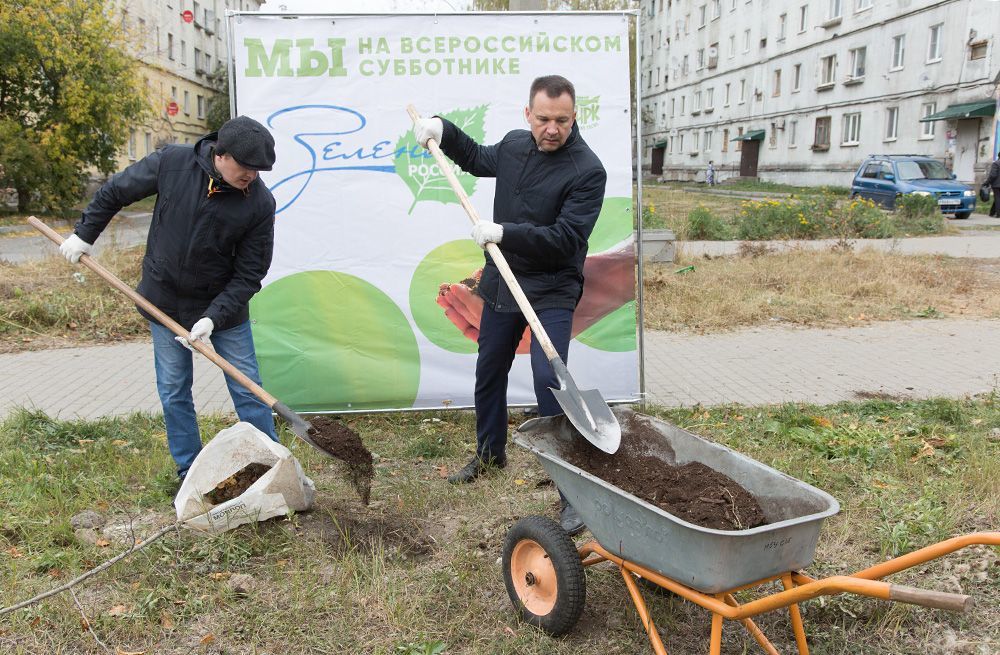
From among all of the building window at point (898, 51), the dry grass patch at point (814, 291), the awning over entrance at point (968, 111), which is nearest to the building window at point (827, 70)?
the building window at point (898, 51)

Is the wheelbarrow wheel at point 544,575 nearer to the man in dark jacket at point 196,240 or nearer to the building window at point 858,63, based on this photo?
the man in dark jacket at point 196,240

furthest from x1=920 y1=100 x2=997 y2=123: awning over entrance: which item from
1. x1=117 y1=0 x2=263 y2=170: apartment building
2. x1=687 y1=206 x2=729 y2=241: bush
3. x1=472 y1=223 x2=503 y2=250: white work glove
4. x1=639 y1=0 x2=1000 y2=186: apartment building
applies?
x1=117 y1=0 x2=263 y2=170: apartment building

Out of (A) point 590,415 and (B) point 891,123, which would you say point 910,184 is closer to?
(B) point 891,123

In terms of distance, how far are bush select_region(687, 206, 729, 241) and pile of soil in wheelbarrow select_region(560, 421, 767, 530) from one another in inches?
449

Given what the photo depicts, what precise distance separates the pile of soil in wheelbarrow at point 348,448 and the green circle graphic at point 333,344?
1.31 metres

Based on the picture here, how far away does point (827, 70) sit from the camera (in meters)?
34.1

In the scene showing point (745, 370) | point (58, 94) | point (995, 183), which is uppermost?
point (58, 94)

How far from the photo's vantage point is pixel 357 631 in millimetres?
2883

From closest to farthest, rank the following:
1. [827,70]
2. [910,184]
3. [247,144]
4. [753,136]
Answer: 1. [247,144]
2. [910,184]
3. [827,70]
4. [753,136]

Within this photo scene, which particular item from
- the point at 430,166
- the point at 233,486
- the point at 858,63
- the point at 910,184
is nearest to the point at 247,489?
the point at 233,486

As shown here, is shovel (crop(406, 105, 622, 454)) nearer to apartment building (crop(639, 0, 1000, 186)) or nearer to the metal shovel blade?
the metal shovel blade

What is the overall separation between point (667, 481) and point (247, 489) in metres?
1.79

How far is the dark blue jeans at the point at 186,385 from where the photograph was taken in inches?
151

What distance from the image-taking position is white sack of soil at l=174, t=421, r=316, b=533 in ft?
11.3
